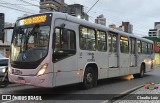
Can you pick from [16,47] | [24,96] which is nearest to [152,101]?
[24,96]

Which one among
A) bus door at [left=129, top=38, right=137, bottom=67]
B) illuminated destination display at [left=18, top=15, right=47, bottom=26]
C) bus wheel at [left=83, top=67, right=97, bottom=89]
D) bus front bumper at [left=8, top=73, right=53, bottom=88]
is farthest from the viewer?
bus door at [left=129, top=38, right=137, bottom=67]

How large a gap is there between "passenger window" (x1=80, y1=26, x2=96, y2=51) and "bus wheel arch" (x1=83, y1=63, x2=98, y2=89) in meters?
0.83

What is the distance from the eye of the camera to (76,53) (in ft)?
40.1

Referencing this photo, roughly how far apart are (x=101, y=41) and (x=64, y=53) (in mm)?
3720

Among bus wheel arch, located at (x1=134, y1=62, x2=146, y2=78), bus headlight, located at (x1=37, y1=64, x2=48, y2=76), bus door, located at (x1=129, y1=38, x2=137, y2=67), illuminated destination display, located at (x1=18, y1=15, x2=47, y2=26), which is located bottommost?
bus wheel arch, located at (x1=134, y1=62, x2=146, y2=78)

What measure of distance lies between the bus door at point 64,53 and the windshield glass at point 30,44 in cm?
40

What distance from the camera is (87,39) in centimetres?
1325

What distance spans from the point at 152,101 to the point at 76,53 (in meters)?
4.02

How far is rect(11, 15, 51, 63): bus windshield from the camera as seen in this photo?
1068cm

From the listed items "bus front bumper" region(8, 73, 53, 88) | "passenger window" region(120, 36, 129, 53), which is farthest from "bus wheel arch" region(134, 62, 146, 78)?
"bus front bumper" region(8, 73, 53, 88)

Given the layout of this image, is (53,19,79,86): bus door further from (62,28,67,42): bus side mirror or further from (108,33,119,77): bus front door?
(108,33,119,77): bus front door

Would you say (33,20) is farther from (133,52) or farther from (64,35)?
(133,52)

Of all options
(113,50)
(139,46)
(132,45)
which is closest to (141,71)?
(139,46)

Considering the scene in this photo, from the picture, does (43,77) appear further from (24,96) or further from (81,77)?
(81,77)
